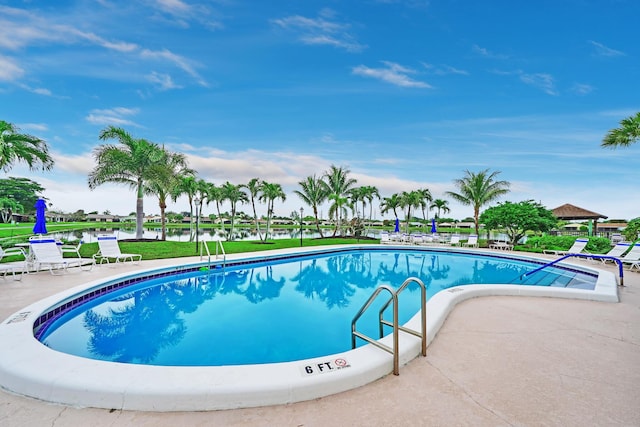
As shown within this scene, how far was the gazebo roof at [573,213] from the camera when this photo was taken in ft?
71.6

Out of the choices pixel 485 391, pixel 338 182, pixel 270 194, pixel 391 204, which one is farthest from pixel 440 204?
pixel 485 391

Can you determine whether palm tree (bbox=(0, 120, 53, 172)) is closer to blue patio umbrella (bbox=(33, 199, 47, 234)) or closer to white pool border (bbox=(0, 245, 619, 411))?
blue patio umbrella (bbox=(33, 199, 47, 234))

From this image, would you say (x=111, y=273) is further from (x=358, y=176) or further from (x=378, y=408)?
(x=358, y=176)

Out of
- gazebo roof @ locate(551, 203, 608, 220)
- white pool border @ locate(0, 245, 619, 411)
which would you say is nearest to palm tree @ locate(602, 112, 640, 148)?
gazebo roof @ locate(551, 203, 608, 220)

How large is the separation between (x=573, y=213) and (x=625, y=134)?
14.6 metres

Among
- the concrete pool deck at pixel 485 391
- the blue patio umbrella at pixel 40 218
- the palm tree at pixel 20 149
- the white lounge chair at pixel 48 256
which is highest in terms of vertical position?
the palm tree at pixel 20 149

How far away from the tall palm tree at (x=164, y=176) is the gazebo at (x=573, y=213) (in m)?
26.5

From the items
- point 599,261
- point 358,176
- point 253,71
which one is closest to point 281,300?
point 253,71

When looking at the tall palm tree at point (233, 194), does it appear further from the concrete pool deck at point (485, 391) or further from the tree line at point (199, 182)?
the concrete pool deck at point (485, 391)

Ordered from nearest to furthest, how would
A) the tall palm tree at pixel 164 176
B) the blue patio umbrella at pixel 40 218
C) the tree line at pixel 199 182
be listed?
1. the blue patio umbrella at pixel 40 218
2. the tree line at pixel 199 182
3. the tall palm tree at pixel 164 176

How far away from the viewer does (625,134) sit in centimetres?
1175

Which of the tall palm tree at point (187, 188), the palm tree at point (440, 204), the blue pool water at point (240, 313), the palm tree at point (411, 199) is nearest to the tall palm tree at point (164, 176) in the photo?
the tall palm tree at point (187, 188)

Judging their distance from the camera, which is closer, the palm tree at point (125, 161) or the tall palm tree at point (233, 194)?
the palm tree at point (125, 161)

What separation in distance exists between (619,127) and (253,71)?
16.3 m
